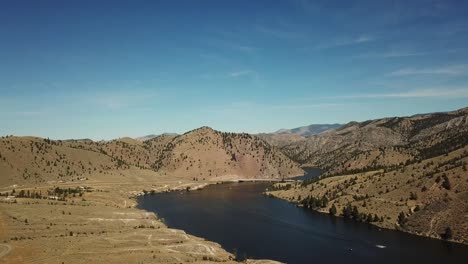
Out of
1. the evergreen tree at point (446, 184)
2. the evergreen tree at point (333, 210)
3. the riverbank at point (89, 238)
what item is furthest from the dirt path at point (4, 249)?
the evergreen tree at point (446, 184)

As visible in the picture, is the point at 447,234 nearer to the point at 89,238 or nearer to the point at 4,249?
the point at 89,238

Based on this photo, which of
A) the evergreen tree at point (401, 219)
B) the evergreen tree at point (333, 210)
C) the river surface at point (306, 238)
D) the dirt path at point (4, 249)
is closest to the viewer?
the dirt path at point (4, 249)

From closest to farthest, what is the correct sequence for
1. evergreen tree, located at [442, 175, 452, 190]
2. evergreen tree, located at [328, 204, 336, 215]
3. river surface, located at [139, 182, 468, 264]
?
river surface, located at [139, 182, 468, 264]
evergreen tree, located at [442, 175, 452, 190]
evergreen tree, located at [328, 204, 336, 215]

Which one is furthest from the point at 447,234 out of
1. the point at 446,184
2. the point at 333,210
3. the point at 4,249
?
the point at 4,249

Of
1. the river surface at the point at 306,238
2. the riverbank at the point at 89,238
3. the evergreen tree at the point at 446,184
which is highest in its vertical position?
the evergreen tree at the point at 446,184

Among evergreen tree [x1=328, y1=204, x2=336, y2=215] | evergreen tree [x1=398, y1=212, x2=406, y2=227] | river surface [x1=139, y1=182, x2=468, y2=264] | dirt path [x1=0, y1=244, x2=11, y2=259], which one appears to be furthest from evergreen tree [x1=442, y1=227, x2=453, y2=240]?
dirt path [x1=0, y1=244, x2=11, y2=259]

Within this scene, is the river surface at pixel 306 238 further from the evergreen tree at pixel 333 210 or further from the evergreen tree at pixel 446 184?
the evergreen tree at pixel 446 184

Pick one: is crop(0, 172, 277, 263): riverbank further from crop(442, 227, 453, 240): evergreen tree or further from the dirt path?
crop(442, 227, 453, 240): evergreen tree
